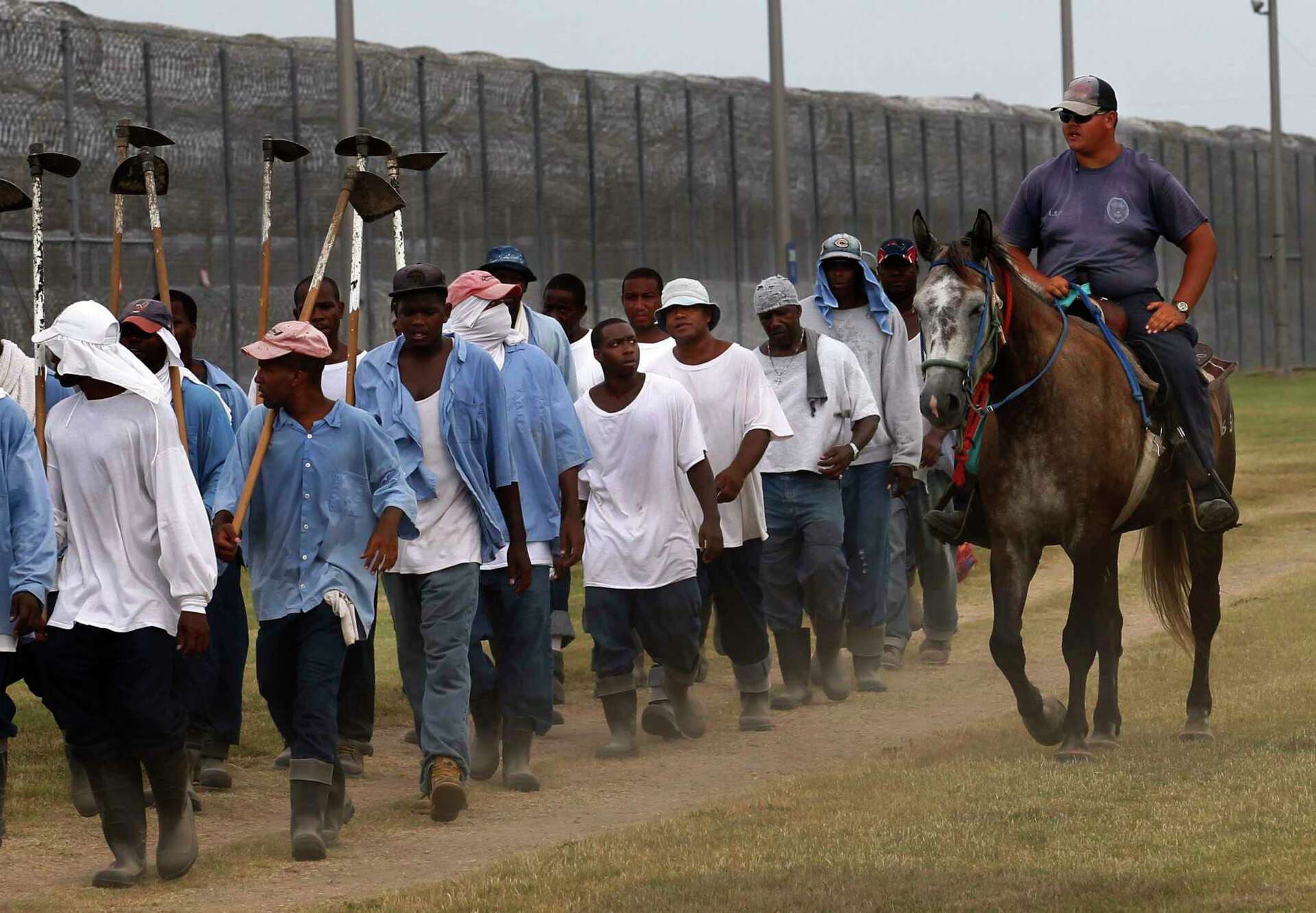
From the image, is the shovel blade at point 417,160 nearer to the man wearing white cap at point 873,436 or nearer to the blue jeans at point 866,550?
the man wearing white cap at point 873,436

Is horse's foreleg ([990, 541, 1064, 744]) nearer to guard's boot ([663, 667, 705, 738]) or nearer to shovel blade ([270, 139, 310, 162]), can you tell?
guard's boot ([663, 667, 705, 738])

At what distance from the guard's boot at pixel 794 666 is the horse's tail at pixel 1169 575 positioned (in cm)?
175

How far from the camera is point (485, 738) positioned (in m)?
9.24

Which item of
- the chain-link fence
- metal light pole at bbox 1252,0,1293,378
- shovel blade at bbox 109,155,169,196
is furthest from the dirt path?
metal light pole at bbox 1252,0,1293,378

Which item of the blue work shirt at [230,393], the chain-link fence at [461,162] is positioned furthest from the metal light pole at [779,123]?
the blue work shirt at [230,393]

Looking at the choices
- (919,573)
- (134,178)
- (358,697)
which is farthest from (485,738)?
(919,573)

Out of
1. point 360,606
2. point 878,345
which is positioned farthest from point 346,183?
point 878,345

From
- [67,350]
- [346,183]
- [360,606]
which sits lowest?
[360,606]

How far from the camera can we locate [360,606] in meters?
Answer: 7.57

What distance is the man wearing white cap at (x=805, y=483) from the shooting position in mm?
10914

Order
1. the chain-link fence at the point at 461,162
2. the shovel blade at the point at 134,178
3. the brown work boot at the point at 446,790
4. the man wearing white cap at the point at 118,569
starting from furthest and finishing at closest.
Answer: the chain-link fence at the point at 461,162
the shovel blade at the point at 134,178
the brown work boot at the point at 446,790
the man wearing white cap at the point at 118,569

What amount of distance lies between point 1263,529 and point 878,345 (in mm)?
7833

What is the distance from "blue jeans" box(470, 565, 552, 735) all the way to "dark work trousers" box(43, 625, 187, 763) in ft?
6.88

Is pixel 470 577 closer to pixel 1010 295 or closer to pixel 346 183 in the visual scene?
pixel 346 183
